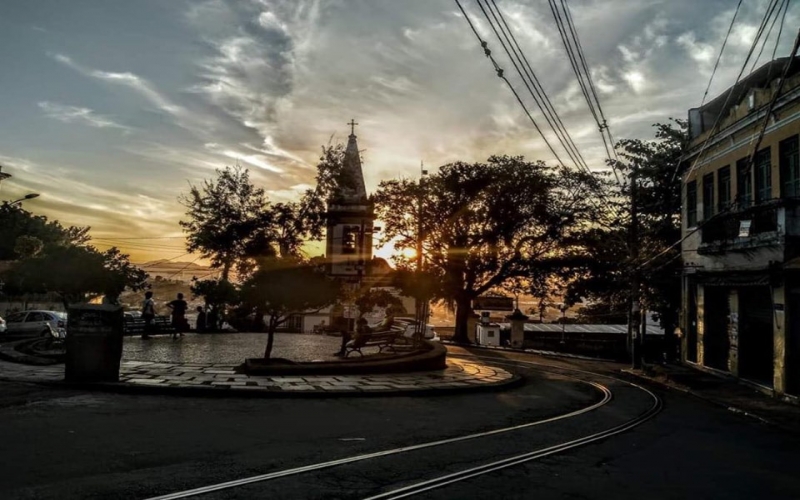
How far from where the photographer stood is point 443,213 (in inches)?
1276

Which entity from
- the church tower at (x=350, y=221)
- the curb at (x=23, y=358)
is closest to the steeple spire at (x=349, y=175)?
the church tower at (x=350, y=221)

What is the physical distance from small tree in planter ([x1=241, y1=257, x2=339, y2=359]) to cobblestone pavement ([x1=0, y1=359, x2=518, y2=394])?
66.8 inches

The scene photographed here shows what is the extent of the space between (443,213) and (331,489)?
27524 millimetres

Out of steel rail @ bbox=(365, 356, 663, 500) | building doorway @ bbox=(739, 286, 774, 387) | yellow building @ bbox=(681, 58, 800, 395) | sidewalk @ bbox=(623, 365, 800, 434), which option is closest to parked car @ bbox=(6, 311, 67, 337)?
steel rail @ bbox=(365, 356, 663, 500)

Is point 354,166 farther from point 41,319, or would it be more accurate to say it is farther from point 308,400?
point 308,400

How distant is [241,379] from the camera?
1195 centimetres

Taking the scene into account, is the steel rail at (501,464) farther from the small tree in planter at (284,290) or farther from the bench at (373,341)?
the bench at (373,341)

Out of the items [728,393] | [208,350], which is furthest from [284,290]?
[728,393]

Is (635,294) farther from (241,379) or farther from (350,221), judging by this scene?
(350,221)

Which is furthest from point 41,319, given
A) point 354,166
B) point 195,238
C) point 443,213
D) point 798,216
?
point 798,216

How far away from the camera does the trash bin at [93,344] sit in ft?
34.7

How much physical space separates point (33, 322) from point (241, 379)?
1828 cm

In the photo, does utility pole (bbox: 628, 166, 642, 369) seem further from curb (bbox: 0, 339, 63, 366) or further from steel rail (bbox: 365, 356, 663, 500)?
curb (bbox: 0, 339, 63, 366)

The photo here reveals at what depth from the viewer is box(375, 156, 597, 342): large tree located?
31250 millimetres
